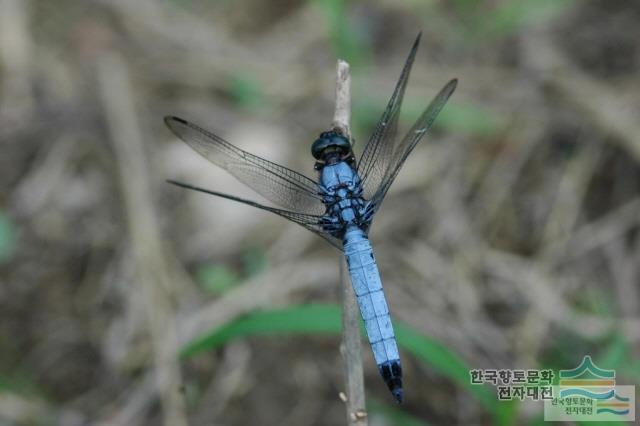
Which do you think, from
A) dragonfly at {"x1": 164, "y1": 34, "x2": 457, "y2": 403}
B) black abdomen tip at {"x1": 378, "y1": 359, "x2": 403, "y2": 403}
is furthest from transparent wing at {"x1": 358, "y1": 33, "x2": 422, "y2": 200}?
black abdomen tip at {"x1": 378, "y1": 359, "x2": 403, "y2": 403}

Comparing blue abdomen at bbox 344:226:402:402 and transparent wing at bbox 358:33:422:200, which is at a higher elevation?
transparent wing at bbox 358:33:422:200

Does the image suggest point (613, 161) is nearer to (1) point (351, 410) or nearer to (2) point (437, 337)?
(2) point (437, 337)

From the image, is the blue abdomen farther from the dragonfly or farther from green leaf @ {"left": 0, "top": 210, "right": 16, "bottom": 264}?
green leaf @ {"left": 0, "top": 210, "right": 16, "bottom": 264}

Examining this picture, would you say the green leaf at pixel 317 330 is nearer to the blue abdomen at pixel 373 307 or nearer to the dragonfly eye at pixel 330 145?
the blue abdomen at pixel 373 307

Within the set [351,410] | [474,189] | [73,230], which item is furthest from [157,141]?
[351,410]

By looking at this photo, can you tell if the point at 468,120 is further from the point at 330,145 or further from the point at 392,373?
the point at 392,373
